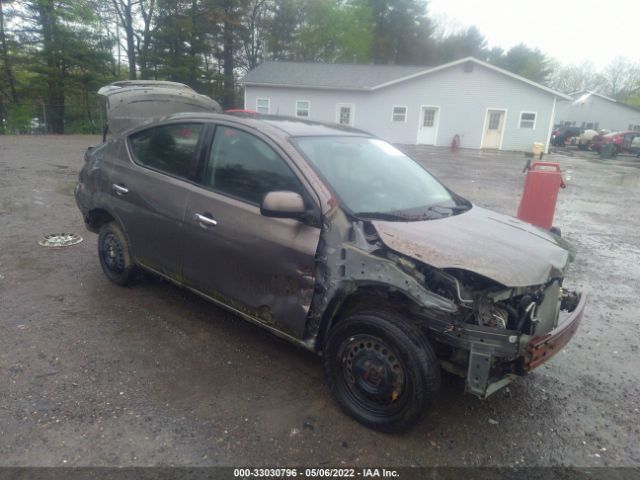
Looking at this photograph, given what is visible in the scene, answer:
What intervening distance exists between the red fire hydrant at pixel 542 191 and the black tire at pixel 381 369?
493 cm

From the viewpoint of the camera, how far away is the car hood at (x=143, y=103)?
836 centimetres

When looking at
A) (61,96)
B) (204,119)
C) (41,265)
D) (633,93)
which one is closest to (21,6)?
(61,96)

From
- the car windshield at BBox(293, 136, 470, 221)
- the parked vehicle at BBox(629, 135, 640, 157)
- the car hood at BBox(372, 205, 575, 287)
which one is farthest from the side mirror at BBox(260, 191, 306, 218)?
the parked vehicle at BBox(629, 135, 640, 157)

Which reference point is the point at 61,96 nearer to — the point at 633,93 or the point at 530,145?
the point at 530,145

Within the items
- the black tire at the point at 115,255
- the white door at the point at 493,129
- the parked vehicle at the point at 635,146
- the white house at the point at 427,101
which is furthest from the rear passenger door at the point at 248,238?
the parked vehicle at the point at 635,146

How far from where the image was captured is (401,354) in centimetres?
256

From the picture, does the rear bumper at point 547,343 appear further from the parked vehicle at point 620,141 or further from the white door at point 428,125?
the parked vehicle at point 620,141

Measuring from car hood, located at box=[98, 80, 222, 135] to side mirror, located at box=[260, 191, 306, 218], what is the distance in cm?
587

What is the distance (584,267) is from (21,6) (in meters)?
31.7

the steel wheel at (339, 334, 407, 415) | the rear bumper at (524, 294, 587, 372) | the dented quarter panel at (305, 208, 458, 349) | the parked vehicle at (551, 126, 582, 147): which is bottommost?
the steel wheel at (339, 334, 407, 415)

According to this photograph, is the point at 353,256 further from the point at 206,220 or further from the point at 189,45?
the point at 189,45

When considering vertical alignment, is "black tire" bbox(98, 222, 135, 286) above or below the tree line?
below

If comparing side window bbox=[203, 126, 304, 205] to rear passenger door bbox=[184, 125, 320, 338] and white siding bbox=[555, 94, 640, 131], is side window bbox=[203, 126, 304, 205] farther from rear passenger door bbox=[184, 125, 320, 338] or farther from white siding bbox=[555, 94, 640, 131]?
white siding bbox=[555, 94, 640, 131]

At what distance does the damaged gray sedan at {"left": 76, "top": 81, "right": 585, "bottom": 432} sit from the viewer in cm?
250
